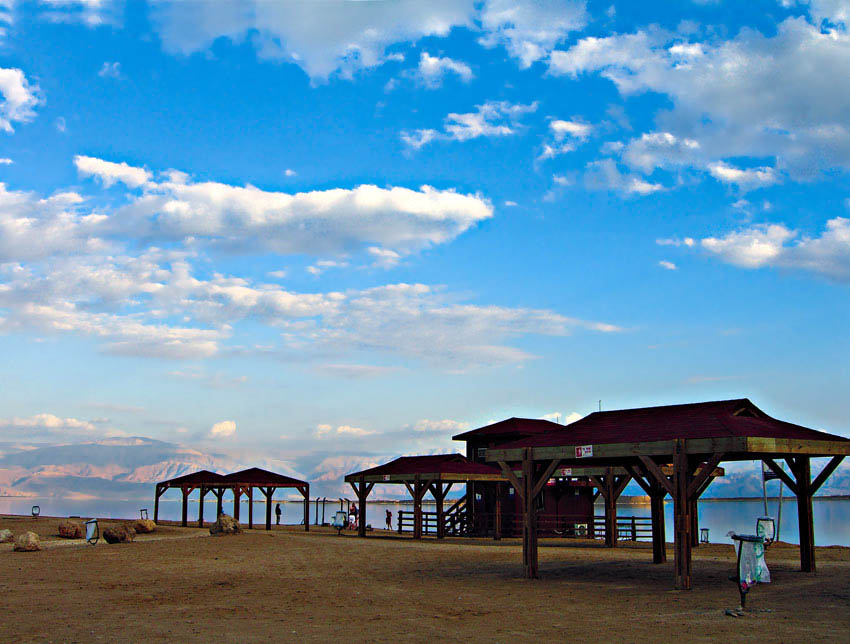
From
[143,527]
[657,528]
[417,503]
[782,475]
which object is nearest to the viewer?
[782,475]

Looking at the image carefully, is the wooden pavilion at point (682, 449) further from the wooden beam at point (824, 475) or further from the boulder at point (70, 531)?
the boulder at point (70, 531)

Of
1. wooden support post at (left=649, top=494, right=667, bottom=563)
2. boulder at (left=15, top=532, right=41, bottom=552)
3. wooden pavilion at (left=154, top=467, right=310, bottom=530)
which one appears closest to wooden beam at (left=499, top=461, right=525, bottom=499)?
wooden support post at (left=649, top=494, right=667, bottom=563)

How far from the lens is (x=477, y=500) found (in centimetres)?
4331

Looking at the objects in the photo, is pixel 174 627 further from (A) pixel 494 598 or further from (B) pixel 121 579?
(B) pixel 121 579

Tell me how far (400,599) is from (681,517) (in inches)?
225

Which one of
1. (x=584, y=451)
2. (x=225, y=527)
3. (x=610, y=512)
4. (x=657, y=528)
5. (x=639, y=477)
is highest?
(x=584, y=451)

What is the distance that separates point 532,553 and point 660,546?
17.8ft

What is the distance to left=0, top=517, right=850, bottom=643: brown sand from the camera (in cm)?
1136

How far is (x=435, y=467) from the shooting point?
3562 cm

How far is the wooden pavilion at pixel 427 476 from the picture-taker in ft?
115

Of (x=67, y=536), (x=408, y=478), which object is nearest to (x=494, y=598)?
(x=408, y=478)

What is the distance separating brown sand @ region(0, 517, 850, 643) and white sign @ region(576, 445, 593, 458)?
110 inches

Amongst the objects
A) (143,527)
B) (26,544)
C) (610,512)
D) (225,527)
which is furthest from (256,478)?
(610,512)

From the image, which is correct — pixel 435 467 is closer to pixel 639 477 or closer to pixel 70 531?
pixel 639 477
